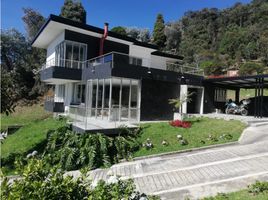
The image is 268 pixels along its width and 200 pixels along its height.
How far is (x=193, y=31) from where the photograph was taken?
74.9m

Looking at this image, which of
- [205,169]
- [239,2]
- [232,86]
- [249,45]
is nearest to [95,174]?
[205,169]

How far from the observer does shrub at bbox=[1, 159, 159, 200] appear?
3.95 metres

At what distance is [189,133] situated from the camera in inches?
582

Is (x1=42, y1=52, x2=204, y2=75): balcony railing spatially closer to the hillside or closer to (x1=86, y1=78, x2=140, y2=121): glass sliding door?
(x1=86, y1=78, x2=140, y2=121): glass sliding door

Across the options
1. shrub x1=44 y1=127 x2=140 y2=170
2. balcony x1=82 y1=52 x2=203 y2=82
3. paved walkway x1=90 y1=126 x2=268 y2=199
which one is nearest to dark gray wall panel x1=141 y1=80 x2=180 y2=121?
balcony x1=82 y1=52 x2=203 y2=82

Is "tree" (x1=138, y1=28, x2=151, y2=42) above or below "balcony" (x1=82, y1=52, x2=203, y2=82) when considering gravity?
above

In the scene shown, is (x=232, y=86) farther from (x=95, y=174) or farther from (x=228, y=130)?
(x=95, y=174)

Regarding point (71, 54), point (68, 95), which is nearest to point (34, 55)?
point (68, 95)

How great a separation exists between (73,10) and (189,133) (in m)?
41.2

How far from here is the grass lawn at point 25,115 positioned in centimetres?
3150

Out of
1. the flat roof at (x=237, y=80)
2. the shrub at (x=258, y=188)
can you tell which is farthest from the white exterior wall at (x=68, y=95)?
the shrub at (x=258, y=188)

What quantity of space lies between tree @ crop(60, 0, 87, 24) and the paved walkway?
42136 mm

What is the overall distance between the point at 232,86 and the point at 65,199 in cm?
2563

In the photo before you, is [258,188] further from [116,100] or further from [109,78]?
[116,100]
